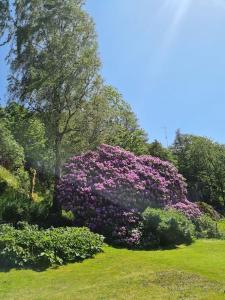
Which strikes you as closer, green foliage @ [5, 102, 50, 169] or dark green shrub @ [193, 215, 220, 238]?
dark green shrub @ [193, 215, 220, 238]

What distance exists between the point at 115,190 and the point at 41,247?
6095 millimetres

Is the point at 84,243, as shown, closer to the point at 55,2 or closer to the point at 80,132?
the point at 80,132

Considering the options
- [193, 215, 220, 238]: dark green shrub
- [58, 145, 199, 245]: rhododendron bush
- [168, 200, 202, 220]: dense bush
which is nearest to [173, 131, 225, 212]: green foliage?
[193, 215, 220, 238]: dark green shrub

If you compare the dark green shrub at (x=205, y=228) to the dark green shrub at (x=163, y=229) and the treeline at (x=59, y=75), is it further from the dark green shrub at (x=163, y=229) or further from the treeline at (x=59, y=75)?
the treeline at (x=59, y=75)

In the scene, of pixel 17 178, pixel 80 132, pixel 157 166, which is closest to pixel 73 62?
pixel 80 132

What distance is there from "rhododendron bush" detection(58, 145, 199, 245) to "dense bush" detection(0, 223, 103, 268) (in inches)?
117

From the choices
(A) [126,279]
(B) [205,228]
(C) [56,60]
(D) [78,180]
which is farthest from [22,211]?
(B) [205,228]

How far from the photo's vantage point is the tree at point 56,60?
22.2m

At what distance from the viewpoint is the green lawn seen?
11.5 metres

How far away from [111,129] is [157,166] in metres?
2.83

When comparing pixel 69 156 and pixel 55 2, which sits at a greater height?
pixel 55 2

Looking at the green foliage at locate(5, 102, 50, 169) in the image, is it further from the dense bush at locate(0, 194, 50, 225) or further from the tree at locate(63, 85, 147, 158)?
the dense bush at locate(0, 194, 50, 225)

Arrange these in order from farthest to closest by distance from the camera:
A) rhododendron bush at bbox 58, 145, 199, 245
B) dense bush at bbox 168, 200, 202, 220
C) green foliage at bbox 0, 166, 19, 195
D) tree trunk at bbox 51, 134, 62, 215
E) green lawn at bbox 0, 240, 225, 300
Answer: green foliage at bbox 0, 166, 19, 195, dense bush at bbox 168, 200, 202, 220, tree trunk at bbox 51, 134, 62, 215, rhododendron bush at bbox 58, 145, 199, 245, green lawn at bbox 0, 240, 225, 300

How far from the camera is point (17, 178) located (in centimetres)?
2802
